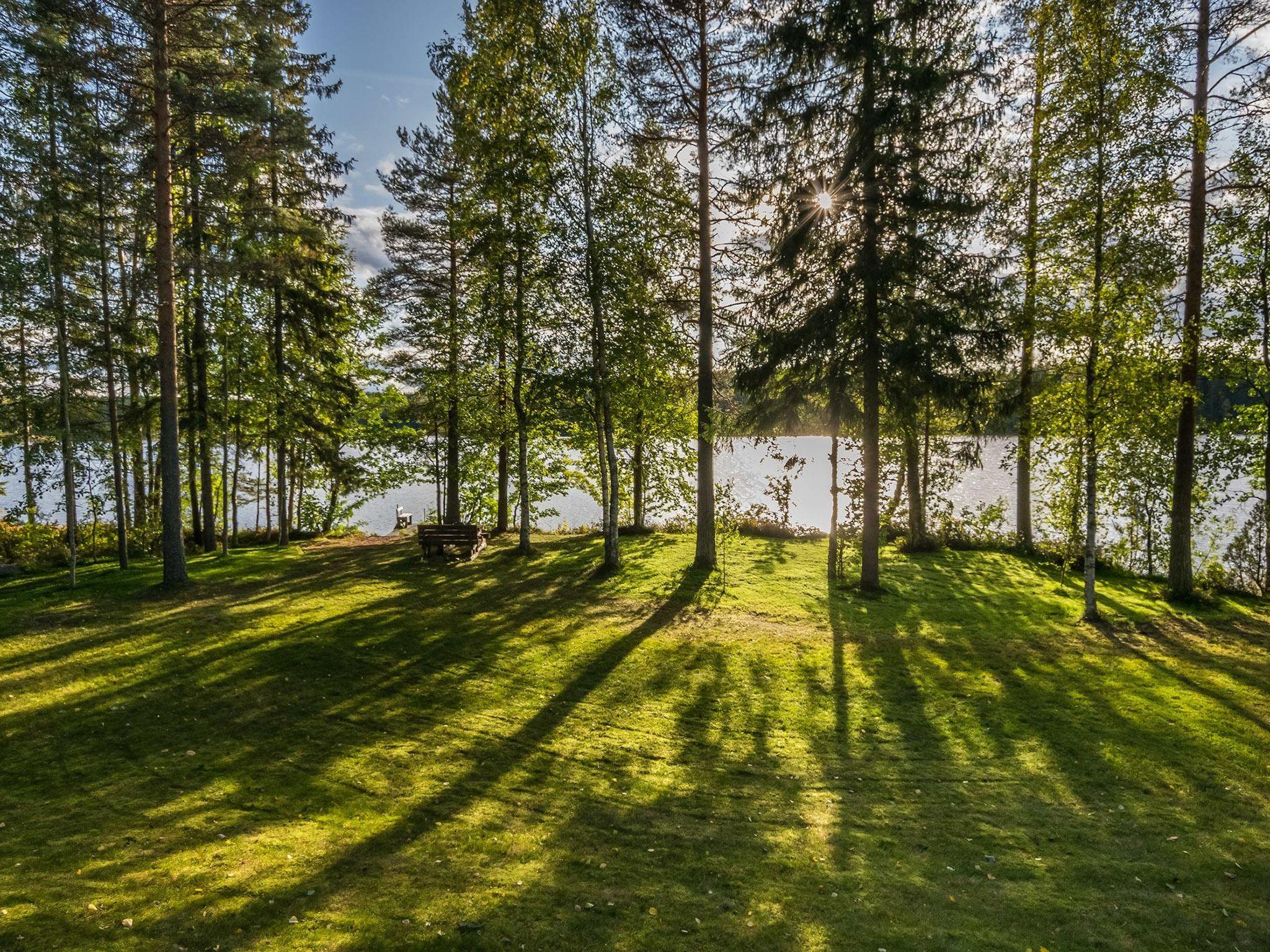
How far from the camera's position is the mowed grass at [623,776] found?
4160 millimetres

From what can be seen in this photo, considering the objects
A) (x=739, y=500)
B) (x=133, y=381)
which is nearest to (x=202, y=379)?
(x=133, y=381)

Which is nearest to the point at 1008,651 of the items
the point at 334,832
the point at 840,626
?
the point at 840,626

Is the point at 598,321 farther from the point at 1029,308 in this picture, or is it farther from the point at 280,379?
the point at 280,379

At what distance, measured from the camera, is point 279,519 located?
18.9 metres

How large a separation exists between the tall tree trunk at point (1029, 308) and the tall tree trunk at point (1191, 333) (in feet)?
8.43

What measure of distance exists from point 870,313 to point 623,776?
34.0ft

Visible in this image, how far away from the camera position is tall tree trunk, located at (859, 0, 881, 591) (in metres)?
12.0

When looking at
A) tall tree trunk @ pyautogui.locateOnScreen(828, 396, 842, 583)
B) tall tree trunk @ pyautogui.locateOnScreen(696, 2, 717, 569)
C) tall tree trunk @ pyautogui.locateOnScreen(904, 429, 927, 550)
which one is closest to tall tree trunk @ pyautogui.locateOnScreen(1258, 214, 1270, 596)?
tall tree trunk @ pyautogui.locateOnScreen(904, 429, 927, 550)

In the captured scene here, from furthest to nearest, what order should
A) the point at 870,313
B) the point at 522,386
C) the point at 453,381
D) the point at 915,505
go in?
the point at 915,505 < the point at 453,381 < the point at 522,386 < the point at 870,313

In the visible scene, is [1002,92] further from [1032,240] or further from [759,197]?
[759,197]

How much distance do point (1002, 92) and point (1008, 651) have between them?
10.7 meters

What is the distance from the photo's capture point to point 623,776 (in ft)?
21.0

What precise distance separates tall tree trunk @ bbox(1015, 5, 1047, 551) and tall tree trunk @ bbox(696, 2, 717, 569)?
262 inches


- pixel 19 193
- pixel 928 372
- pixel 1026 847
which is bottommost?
pixel 1026 847
